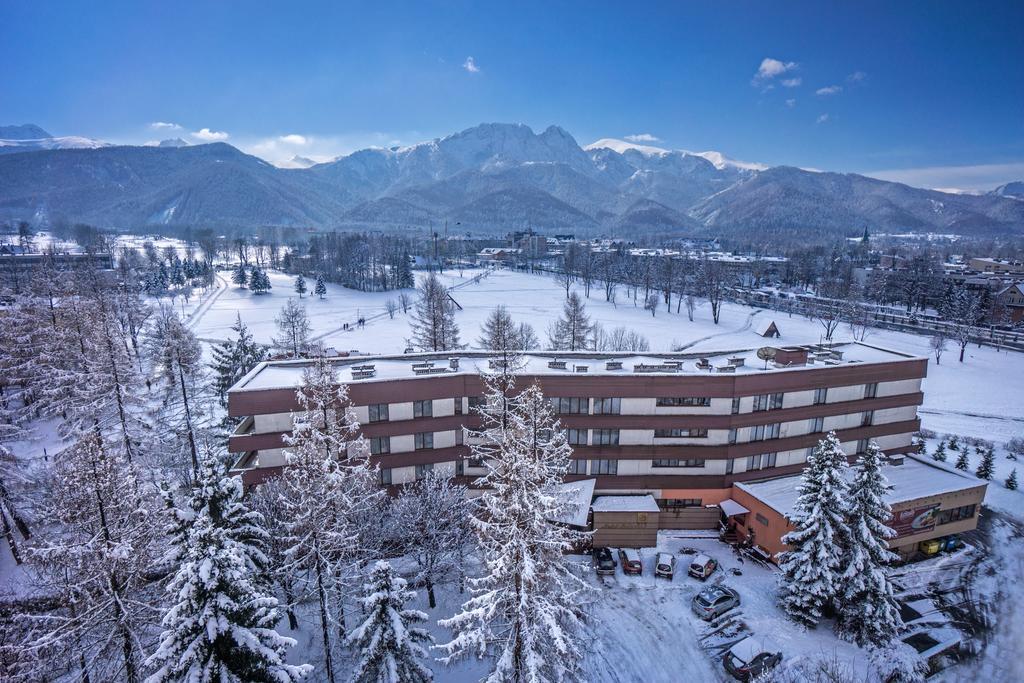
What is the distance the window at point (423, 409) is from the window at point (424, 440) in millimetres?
1104

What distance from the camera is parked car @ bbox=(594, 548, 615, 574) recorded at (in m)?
27.1

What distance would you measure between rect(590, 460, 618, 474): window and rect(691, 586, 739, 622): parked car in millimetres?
8270

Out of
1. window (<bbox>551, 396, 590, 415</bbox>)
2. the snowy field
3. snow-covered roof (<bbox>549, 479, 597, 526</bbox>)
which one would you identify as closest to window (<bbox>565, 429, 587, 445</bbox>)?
window (<bbox>551, 396, 590, 415</bbox>)

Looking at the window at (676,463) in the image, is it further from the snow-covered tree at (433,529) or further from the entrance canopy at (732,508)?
the snow-covered tree at (433,529)

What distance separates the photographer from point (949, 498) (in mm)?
29422

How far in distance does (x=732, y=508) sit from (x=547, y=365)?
1456cm

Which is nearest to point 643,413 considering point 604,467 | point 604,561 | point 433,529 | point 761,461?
point 604,467

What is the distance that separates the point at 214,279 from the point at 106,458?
15171 cm

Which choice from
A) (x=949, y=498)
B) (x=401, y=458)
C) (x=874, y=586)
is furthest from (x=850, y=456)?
(x=401, y=458)

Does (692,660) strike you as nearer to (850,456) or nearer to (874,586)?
(874,586)

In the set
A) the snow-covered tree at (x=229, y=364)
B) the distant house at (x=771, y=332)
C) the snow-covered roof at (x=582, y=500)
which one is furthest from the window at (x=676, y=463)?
the distant house at (x=771, y=332)

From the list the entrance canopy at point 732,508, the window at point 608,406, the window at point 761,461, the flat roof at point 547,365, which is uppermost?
the flat roof at point 547,365

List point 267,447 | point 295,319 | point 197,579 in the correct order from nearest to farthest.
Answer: point 197,579
point 267,447
point 295,319

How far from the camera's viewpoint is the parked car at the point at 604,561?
89.0 ft
